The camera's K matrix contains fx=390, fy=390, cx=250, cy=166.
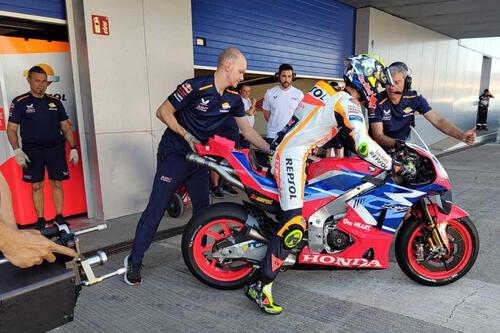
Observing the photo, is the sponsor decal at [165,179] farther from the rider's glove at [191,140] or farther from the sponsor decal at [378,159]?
the sponsor decal at [378,159]

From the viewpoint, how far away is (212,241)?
3268 millimetres

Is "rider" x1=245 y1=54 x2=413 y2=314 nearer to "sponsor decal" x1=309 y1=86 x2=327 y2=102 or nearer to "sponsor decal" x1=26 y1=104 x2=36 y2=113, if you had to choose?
"sponsor decal" x1=309 y1=86 x2=327 y2=102

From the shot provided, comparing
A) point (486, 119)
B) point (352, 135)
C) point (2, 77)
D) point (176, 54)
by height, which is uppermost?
point (176, 54)

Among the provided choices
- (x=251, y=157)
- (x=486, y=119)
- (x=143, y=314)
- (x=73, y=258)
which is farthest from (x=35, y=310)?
(x=486, y=119)

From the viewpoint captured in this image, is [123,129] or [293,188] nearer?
[293,188]

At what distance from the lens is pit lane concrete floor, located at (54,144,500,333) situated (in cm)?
272

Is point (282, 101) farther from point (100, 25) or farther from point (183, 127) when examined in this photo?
point (183, 127)

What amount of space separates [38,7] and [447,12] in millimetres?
10603

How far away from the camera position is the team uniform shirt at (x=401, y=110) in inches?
162

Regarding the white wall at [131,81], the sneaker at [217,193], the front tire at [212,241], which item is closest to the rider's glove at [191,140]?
the front tire at [212,241]

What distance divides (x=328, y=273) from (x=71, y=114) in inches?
152

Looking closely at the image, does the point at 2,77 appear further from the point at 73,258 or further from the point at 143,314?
the point at 73,258

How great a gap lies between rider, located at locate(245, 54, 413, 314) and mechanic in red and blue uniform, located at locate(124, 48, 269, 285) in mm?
676

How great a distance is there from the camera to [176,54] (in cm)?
573
